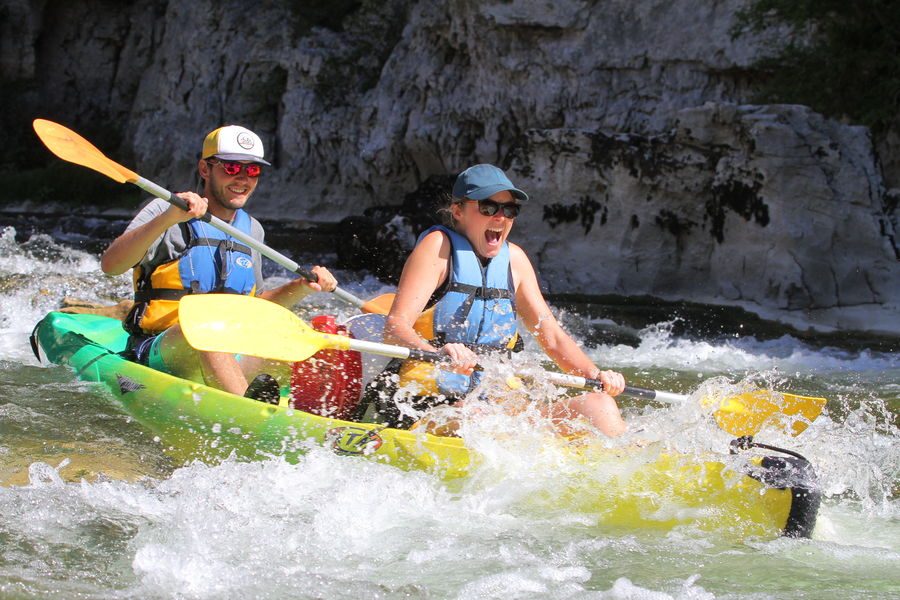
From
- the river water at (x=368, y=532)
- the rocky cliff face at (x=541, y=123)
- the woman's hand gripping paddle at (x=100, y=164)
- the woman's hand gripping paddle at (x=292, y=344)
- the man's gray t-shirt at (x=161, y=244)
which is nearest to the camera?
the river water at (x=368, y=532)

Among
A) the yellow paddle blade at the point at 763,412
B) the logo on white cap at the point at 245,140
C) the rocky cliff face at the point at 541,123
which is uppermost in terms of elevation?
the rocky cliff face at the point at 541,123

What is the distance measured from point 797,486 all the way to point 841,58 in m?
7.62

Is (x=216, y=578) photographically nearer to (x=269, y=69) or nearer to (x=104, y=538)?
(x=104, y=538)

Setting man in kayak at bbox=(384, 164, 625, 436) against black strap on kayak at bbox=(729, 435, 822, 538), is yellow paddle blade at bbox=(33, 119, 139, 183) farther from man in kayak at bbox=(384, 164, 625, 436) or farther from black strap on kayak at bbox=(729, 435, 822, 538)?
black strap on kayak at bbox=(729, 435, 822, 538)

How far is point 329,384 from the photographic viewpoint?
3.60 meters

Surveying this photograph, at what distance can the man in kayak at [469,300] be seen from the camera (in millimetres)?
3291

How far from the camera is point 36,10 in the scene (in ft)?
61.0

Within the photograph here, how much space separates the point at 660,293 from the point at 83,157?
562 centimetres

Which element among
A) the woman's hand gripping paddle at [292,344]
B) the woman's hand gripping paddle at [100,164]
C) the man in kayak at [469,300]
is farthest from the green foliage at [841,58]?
the man in kayak at [469,300]

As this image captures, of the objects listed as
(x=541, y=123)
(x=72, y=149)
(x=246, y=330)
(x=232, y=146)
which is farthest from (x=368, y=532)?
(x=541, y=123)

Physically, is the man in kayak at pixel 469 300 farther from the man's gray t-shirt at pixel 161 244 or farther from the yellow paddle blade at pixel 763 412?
the man's gray t-shirt at pixel 161 244

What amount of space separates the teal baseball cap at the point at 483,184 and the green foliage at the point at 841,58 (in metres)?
6.90

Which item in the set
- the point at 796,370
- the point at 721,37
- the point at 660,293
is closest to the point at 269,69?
the point at 721,37

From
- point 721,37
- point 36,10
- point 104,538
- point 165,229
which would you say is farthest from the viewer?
point 36,10
